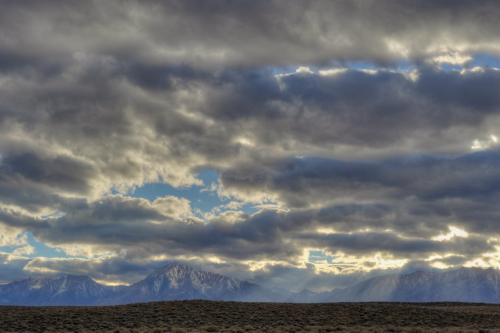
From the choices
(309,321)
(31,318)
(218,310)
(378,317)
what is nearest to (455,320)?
(378,317)

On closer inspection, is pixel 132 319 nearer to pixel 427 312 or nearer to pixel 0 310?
pixel 0 310

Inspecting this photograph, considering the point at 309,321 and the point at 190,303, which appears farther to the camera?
the point at 190,303

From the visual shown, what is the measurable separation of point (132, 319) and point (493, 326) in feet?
158

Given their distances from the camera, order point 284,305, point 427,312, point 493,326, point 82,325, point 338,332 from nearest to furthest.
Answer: point 338,332 < point 493,326 < point 82,325 < point 427,312 < point 284,305

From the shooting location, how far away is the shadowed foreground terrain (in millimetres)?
53562

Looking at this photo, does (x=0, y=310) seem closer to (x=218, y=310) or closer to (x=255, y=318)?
(x=218, y=310)

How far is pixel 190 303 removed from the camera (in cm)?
7562

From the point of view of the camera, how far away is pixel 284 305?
74.6m

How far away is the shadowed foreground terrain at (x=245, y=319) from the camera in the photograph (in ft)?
176

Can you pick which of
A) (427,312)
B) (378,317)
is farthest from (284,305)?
(427,312)

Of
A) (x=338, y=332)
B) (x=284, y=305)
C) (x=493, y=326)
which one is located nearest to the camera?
(x=338, y=332)

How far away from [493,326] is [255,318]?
3100cm

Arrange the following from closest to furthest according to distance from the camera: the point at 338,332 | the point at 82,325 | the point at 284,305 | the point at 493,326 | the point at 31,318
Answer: the point at 338,332
the point at 493,326
the point at 82,325
the point at 31,318
the point at 284,305

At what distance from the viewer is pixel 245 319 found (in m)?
62.1
